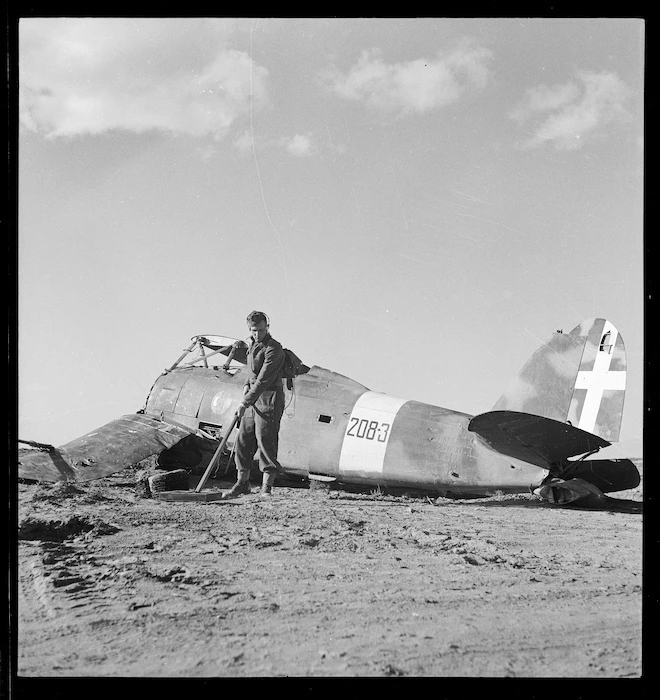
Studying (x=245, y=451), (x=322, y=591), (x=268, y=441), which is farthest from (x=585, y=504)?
(x=245, y=451)

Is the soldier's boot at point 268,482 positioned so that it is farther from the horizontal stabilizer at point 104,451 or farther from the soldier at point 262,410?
the horizontal stabilizer at point 104,451

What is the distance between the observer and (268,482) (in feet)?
A: 31.2

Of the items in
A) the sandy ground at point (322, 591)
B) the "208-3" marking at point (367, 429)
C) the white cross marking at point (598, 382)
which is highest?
the white cross marking at point (598, 382)

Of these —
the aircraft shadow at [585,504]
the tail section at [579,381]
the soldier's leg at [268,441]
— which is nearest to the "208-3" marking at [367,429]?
the soldier's leg at [268,441]

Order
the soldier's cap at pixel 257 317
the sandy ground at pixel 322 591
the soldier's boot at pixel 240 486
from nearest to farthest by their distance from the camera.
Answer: the sandy ground at pixel 322 591 < the soldier's cap at pixel 257 317 < the soldier's boot at pixel 240 486

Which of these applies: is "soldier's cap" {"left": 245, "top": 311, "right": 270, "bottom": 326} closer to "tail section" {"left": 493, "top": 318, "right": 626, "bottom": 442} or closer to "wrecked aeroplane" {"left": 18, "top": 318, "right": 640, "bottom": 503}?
"wrecked aeroplane" {"left": 18, "top": 318, "right": 640, "bottom": 503}

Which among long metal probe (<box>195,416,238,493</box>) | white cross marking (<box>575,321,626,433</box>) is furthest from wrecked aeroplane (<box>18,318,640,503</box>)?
long metal probe (<box>195,416,238,493</box>)

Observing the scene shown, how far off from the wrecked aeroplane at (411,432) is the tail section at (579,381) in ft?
0.04

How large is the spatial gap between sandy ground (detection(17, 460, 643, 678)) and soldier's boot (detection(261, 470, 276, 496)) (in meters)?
1.10

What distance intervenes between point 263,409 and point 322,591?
15.5 feet

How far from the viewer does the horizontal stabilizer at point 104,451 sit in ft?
29.8

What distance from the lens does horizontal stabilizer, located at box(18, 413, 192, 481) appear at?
9094mm

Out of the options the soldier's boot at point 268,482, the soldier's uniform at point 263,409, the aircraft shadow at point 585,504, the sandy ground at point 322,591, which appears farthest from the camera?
the soldier's uniform at point 263,409
